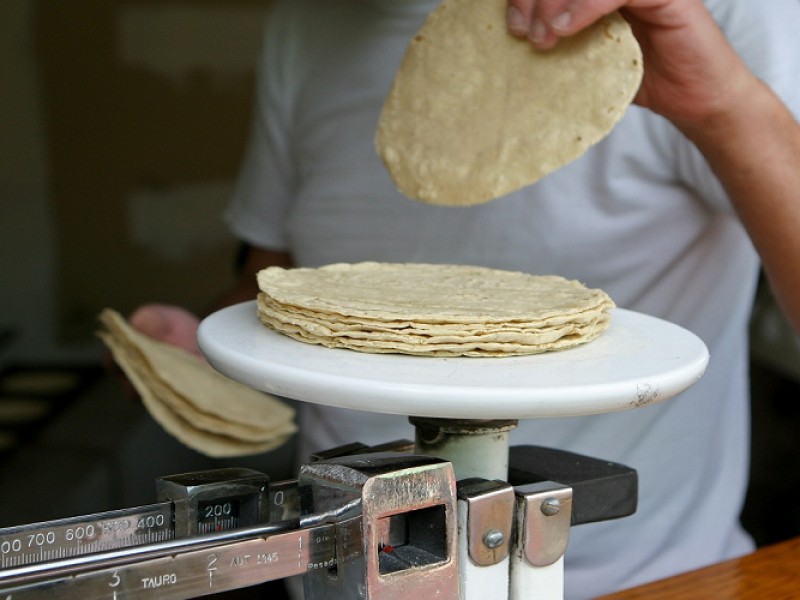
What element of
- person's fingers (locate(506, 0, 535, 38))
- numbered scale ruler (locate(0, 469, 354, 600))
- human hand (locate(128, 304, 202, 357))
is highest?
person's fingers (locate(506, 0, 535, 38))

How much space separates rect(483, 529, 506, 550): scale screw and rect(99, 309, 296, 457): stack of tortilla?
2.86ft

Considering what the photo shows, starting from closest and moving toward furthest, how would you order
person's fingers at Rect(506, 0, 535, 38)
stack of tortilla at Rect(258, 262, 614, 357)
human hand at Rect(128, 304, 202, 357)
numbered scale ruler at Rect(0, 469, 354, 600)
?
1. numbered scale ruler at Rect(0, 469, 354, 600)
2. stack of tortilla at Rect(258, 262, 614, 357)
3. person's fingers at Rect(506, 0, 535, 38)
4. human hand at Rect(128, 304, 202, 357)

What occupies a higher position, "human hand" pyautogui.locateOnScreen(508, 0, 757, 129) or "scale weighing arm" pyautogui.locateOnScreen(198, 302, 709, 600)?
"human hand" pyautogui.locateOnScreen(508, 0, 757, 129)

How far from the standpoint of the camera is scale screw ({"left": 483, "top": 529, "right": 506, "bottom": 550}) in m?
0.89

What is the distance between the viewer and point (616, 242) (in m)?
1.62

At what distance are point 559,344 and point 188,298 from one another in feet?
9.78

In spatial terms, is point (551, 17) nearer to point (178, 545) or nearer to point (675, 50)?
Answer: point (675, 50)

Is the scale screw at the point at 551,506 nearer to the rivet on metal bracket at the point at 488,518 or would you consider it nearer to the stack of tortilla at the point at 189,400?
the rivet on metal bracket at the point at 488,518

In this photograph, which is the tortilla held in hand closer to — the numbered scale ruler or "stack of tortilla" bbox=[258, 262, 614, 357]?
"stack of tortilla" bbox=[258, 262, 614, 357]

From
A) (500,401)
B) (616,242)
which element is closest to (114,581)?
(500,401)

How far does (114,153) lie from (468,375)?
9.85ft

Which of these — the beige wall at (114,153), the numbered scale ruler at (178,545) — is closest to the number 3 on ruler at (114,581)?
the numbered scale ruler at (178,545)

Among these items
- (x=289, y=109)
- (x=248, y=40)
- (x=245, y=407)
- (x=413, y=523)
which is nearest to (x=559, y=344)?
(x=413, y=523)

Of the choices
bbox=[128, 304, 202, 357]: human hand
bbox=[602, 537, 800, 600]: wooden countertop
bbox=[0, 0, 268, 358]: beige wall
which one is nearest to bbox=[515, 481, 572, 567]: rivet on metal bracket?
bbox=[602, 537, 800, 600]: wooden countertop
